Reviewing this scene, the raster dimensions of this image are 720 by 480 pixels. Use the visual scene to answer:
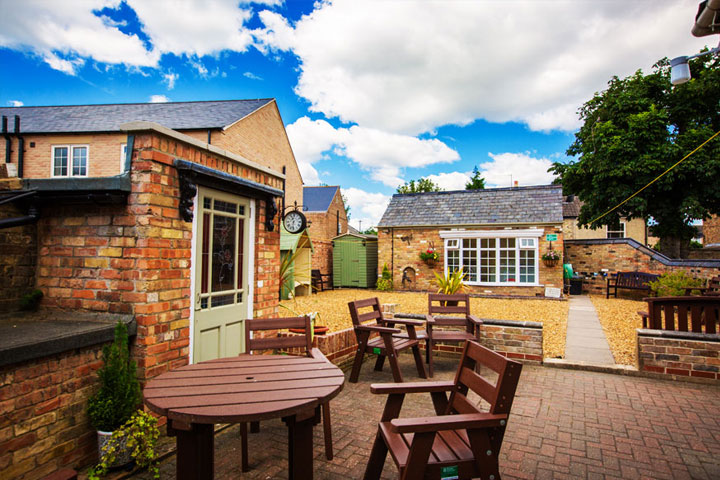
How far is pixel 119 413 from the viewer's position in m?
2.73

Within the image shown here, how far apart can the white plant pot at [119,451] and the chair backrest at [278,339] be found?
1041 mm

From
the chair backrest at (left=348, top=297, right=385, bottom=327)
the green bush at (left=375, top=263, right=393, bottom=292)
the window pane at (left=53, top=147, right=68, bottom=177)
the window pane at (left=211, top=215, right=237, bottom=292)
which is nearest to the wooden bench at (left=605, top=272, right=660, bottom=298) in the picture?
Result: the green bush at (left=375, top=263, right=393, bottom=292)

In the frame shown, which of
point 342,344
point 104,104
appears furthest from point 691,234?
point 104,104

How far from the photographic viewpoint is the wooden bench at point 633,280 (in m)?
12.6

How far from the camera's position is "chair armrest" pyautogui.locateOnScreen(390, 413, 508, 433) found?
1.74 m

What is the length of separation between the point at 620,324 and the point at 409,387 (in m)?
8.50

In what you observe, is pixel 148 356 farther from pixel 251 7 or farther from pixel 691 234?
pixel 691 234

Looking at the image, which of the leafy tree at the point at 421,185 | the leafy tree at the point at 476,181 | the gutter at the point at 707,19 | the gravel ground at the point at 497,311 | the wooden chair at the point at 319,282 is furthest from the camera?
the leafy tree at the point at 421,185

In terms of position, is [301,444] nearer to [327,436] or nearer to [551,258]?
[327,436]

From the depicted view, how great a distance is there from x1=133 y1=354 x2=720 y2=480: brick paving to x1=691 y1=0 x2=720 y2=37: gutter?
5.05 m

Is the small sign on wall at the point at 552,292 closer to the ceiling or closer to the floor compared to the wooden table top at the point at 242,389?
closer to the floor

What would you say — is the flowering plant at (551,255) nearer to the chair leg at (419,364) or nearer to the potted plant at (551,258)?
the potted plant at (551,258)

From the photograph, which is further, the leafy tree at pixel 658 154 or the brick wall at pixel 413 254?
the brick wall at pixel 413 254

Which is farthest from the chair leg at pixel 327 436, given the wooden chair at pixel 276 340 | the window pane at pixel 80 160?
the window pane at pixel 80 160
